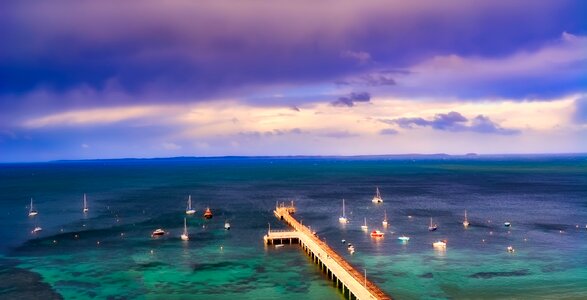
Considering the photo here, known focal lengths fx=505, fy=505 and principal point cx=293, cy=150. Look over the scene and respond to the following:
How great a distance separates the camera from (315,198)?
612 feet

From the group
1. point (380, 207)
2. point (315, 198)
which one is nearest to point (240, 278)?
point (380, 207)

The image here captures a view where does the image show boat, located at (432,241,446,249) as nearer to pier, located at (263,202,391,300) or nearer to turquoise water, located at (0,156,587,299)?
turquoise water, located at (0,156,587,299)

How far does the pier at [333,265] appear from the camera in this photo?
65.7 metres

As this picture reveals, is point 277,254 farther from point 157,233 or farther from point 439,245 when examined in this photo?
point 157,233

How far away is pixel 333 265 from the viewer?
258ft

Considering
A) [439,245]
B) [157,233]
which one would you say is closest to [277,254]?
[439,245]

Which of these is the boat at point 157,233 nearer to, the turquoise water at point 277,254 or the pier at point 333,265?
the turquoise water at point 277,254

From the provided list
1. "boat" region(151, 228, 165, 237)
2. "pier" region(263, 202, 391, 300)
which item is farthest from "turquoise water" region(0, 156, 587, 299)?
"pier" region(263, 202, 391, 300)

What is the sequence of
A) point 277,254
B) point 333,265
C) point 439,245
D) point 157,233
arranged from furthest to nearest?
point 157,233
point 439,245
point 277,254
point 333,265

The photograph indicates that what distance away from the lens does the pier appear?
65.7 metres

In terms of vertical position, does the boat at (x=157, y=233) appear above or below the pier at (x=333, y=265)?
above

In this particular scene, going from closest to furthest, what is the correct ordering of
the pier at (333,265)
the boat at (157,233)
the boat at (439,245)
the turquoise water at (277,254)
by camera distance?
the pier at (333,265) → the turquoise water at (277,254) → the boat at (439,245) → the boat at (157,233)

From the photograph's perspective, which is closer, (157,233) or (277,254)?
(277,254)

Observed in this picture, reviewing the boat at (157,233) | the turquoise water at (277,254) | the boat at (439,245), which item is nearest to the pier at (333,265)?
the turquoise water at (277,254)
